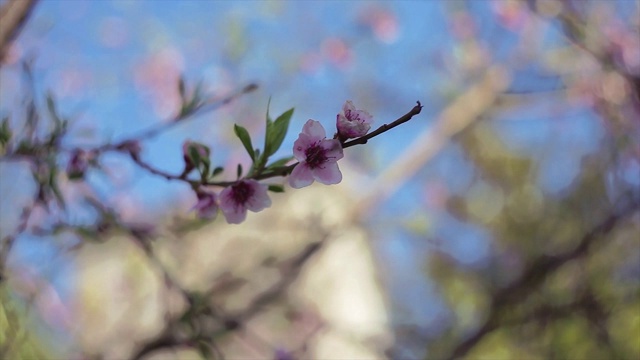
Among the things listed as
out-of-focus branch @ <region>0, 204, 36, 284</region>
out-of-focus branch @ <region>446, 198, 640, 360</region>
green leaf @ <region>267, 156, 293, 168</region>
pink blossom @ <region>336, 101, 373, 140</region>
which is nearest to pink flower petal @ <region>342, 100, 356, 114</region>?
pink blossom @ <region>336, 101, 373, 140</region>

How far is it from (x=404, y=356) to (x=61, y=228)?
1192mm

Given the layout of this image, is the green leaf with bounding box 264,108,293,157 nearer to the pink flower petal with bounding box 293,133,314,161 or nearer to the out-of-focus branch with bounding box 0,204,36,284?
the pink flower petal with bounding box 293,133,314,161

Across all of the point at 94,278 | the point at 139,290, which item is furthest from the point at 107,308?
the point at 139,290

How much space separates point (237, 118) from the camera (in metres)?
3.34

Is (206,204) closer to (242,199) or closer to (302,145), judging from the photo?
(242,199)

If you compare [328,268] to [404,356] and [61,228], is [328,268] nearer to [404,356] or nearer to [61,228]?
[404,356]

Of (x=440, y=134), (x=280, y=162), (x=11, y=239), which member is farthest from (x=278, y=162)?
(x=440, y=134)

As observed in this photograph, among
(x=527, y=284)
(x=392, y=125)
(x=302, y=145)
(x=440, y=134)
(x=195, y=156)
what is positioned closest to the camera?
(x=392, y=125)

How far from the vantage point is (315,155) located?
57cm

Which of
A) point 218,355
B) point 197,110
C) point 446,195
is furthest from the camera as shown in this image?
point 446,195

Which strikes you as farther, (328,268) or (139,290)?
(328,268)

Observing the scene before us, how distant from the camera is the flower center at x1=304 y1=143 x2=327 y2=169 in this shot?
1.84ft

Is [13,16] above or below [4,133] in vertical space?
above

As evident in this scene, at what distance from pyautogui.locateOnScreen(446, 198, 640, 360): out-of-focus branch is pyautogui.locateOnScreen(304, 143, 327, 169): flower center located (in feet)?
3.43
